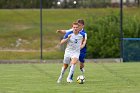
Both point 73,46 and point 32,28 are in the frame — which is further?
point 32,28

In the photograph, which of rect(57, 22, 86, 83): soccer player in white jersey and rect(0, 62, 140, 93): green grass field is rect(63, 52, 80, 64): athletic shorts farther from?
rect(0, 62, 140, 93): green grass field

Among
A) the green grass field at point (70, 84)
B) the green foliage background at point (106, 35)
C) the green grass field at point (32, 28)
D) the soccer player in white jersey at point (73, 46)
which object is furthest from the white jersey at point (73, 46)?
the green grass field at point (32, 28)

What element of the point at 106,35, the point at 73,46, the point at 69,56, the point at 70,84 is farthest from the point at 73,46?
the point at 106,35

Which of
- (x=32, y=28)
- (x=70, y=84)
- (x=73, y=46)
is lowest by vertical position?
(x=70, y=84)

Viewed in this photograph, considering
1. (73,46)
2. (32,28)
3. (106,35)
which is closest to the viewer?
(73,46)

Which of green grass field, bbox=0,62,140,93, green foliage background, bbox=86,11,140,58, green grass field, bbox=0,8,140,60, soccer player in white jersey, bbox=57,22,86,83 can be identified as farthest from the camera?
green grass field, bbox=0,8,140,60

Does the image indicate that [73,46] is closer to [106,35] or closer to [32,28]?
[106,35]

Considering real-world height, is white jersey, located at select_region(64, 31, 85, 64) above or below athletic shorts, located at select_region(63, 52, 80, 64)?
above

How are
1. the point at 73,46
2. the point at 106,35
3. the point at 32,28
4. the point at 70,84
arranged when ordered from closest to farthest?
1. the point at 70,84
2. the point at 73,46
3. the point at 106,35
4. the point at 32,28

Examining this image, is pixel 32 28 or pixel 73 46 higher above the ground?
pixel 73 46

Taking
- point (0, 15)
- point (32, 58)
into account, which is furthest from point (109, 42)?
point (0, 15)

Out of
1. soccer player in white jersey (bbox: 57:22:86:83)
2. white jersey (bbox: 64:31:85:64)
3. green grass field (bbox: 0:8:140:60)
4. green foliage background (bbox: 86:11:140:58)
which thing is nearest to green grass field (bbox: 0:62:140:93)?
soccer player in white jersey (bbox: 57:22:86:83)

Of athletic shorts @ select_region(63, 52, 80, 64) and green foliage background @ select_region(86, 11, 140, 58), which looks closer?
athletic shorts @ select_region(63, 52, 80, 64)

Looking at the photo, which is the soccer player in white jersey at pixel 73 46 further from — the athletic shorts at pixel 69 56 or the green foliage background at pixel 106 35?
the green foliage background at pixel 106 35
